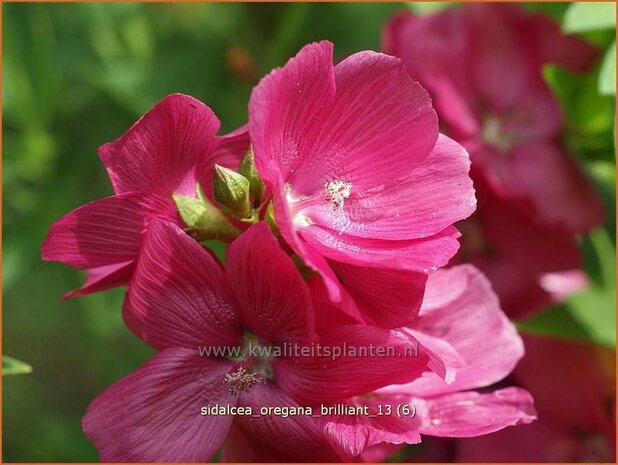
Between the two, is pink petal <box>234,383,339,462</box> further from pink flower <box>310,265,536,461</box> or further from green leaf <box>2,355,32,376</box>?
green leaf <box>2,355,32,376</box>

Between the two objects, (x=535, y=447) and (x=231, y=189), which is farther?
(x=535, y=447)

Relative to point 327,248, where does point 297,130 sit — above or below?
above

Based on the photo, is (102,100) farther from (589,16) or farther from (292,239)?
(292,239)

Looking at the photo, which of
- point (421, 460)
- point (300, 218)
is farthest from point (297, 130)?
point (421, 460)

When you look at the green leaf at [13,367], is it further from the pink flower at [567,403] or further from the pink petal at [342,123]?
the pink flower at [567,403]

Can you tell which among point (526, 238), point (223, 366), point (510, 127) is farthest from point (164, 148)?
point (510, 127)

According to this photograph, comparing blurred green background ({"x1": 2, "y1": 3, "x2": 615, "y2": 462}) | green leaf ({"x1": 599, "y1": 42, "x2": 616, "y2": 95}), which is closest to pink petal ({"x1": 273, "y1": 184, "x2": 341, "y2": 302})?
green leaf ({"x1": 599, "y1": 42, "x2": 616, "y2": 95})

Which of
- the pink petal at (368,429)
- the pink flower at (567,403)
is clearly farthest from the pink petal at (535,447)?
the pink petal at (368,429)

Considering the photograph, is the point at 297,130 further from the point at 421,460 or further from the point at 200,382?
the point at 421,460
